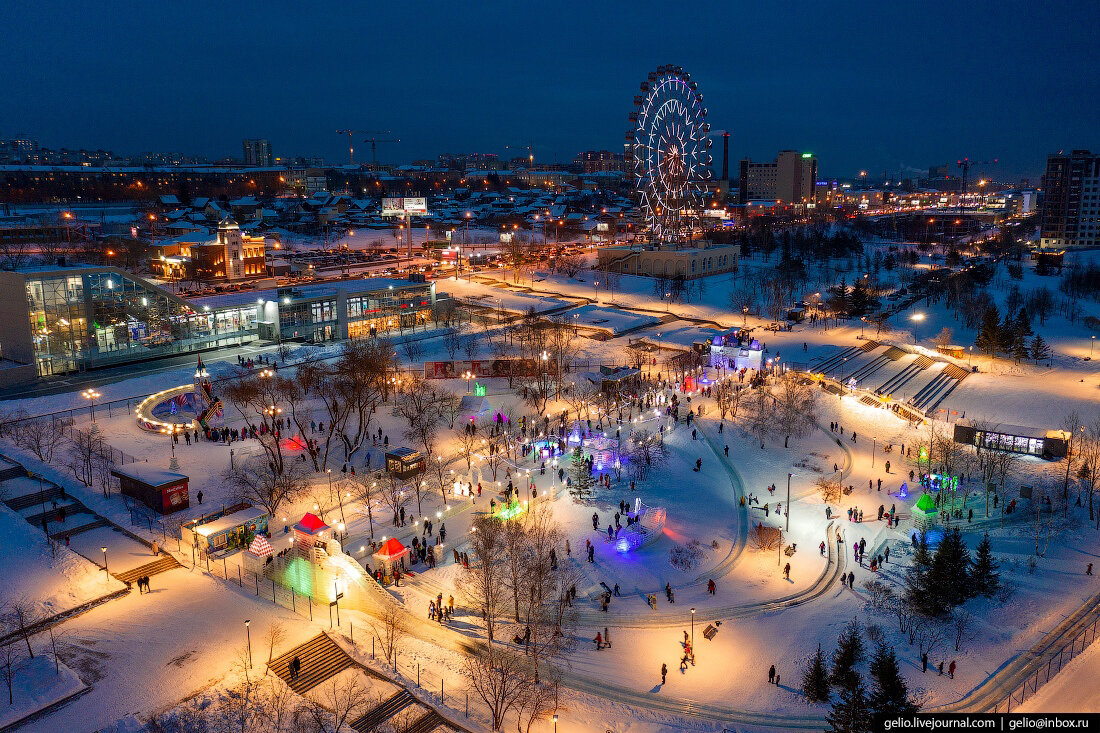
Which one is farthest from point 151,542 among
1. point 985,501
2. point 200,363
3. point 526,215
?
point 526,215

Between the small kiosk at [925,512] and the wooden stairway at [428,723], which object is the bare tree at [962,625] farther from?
the wooden stairway at [428,723]

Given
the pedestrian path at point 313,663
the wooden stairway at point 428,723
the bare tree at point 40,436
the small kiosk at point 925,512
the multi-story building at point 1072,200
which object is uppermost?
the multi-story building at point 1072,200

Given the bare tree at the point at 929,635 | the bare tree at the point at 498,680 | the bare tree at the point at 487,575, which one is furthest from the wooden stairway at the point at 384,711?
the bare tree at the point at 929,635

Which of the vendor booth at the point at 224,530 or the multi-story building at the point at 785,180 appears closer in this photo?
the vendor booth at the point at 224,530

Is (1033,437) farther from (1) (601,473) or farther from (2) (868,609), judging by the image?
(1) (601,473)

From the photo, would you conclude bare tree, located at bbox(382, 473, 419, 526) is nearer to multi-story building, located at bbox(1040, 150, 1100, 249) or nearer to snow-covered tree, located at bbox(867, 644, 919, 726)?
snow-covered tree, located at bbox(867, 644, 919, 726)

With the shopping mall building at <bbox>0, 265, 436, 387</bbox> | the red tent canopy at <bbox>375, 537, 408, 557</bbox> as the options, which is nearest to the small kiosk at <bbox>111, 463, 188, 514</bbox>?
the red tent canopy at <bbox>375, 537, 408, 557</bbox>
